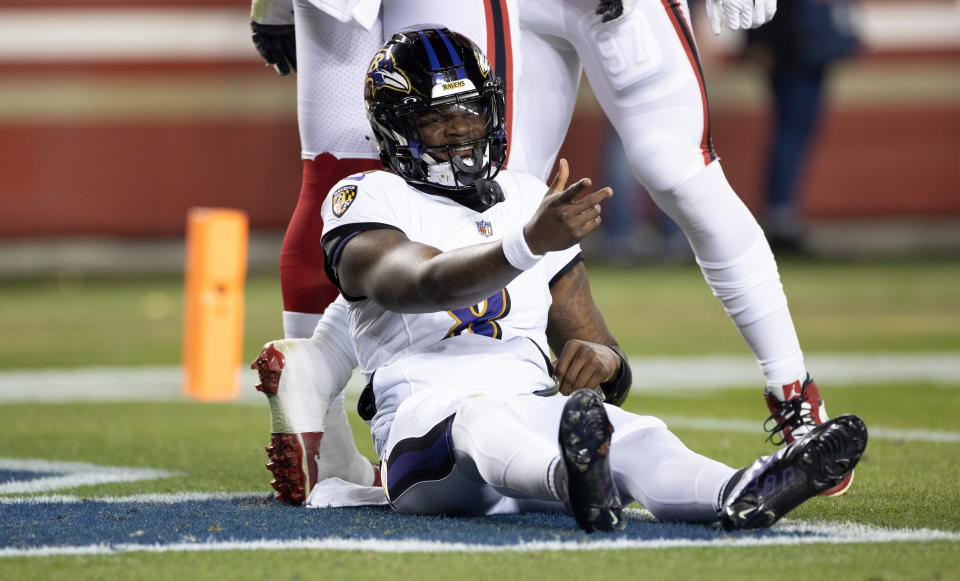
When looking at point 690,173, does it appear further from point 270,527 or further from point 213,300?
point 213,300

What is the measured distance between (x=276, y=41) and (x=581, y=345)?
1226 millimetres

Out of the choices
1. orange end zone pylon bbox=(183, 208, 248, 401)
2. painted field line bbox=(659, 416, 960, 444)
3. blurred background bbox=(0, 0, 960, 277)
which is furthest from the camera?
blurred background bbox=(0, 0, 960, 277)

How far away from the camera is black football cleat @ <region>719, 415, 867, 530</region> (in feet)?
7.98

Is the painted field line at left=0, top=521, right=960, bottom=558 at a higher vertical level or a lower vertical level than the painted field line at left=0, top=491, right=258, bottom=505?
higher

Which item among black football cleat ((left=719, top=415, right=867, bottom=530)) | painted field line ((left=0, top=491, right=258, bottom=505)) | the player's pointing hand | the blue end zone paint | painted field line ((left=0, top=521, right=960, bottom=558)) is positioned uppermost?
the player's pointing hand

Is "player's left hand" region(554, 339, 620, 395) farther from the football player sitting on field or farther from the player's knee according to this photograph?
the player's knee

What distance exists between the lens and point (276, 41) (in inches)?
143

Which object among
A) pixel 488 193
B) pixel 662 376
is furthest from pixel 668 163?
pixel 662 376

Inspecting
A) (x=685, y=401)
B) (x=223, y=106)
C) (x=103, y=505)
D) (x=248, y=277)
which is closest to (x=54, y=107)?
(x=223, y=106)

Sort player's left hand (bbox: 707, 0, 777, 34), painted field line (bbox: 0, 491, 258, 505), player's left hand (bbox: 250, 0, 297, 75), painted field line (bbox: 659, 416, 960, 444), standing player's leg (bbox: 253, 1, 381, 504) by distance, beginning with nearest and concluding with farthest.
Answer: painted field line (bbox: 0, 491, 258, 505) → standing player's leg (bbox: 253, 1, 381, 504) → player's left hand (bbox: 707, 0, 777, 34) → player's left hand (bbox: 250, 0, 297, 75) → painted field line (bbox: 659, 416, 960, 444)

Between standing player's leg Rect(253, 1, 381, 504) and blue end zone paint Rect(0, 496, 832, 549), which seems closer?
blue end zone paint Rect(0, 496, 832, 549)

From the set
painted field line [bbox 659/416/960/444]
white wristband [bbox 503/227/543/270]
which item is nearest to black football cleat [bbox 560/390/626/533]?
white wristband [bbox 503/227/543/270]

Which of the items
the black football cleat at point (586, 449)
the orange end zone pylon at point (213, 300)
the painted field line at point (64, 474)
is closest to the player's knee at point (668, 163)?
the black football cleat at point (586, 449)

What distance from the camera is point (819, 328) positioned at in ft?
22.5
